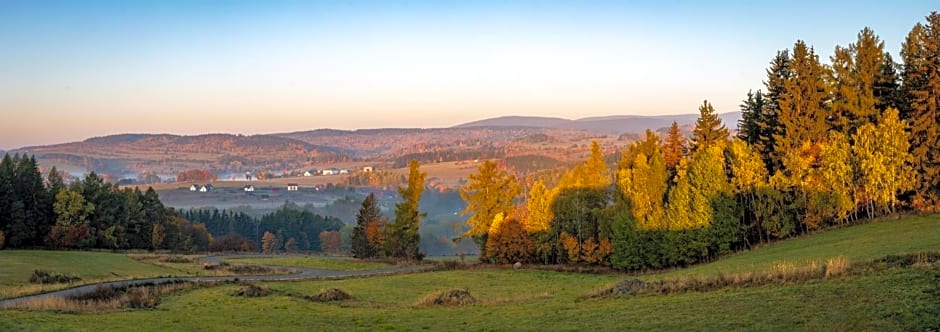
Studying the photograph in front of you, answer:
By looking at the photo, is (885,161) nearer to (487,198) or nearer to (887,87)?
(887,87)

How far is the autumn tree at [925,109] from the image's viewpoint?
4759 cm

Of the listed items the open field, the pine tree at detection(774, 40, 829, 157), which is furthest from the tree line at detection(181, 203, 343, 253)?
the open field

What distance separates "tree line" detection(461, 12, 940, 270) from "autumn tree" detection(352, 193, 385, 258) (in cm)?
2804

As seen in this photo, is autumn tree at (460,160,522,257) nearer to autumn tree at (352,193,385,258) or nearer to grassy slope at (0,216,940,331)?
autumn tree at (352,193,385,258)

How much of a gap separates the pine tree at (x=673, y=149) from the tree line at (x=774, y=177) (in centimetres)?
35

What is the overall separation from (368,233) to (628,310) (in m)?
70.3

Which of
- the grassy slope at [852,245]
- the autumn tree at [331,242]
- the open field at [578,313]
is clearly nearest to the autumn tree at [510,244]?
the grassy slope at [852,245]

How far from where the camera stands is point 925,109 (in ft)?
161

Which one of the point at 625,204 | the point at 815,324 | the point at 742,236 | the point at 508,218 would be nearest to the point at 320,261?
the point at 508,218

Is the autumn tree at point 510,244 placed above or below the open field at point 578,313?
below

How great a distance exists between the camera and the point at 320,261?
74062mm

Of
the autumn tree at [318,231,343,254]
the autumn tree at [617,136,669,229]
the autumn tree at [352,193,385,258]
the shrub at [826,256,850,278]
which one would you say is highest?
the autumn tree at [617,136,669,229]

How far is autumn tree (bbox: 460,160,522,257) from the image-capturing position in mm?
67875

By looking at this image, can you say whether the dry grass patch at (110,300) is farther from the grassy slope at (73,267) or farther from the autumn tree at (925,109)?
the autumn tree at (925,109)
